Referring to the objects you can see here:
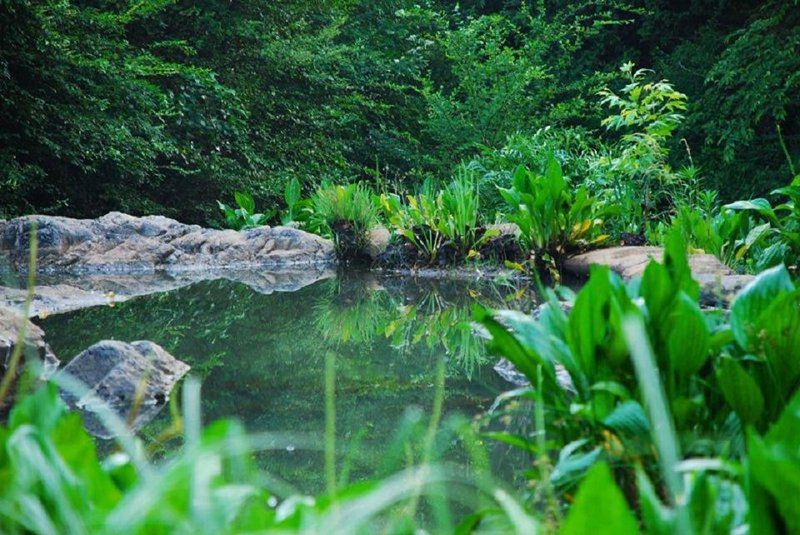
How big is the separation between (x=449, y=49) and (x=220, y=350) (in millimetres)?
11584

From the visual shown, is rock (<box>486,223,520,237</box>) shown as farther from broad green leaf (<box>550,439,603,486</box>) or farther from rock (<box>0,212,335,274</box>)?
broad green leaf (<box>550,439,603,486</box>)

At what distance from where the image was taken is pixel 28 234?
865cm

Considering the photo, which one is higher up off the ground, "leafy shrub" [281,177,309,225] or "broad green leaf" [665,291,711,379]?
"broad green leaf" [665,291,711,379]

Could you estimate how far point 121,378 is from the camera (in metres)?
3.25

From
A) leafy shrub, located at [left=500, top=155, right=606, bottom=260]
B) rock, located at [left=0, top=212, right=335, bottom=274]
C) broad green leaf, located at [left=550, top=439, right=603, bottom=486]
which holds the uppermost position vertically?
broad green leaf, located at [left=550, top=439, right=603, bottom=486]

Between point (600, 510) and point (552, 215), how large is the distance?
6388 mm

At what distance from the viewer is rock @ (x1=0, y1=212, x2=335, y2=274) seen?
27.9ft

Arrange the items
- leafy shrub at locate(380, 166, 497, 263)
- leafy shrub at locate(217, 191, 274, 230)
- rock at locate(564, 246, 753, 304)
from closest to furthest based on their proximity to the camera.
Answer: rock at locate(564, 246, 753, 304) → leafy shrub at locate(380, 166, 497, 263) → leafy shrub at locate(217, 191, 274, 230)

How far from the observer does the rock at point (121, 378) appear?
3.11 metres

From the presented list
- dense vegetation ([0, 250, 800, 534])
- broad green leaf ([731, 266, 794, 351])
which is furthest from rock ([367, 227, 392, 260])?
broad green leaf ([731, 266, 794, 351])

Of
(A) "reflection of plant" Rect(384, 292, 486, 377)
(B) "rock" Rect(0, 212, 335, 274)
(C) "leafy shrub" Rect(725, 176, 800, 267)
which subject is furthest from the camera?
(B) "rock" Rect(0, 212, 335, 274)

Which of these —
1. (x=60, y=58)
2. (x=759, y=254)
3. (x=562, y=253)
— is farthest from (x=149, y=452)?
(x=60, y=58)

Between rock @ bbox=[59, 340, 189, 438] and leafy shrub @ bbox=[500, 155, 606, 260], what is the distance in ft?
13.6

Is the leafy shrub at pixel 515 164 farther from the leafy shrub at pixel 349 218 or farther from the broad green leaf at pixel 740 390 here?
the broad green leaf at pixel 740 390
